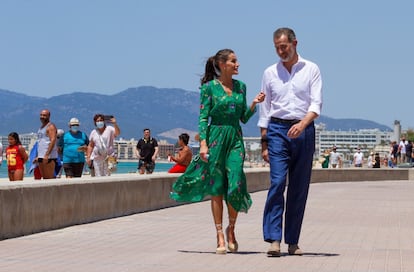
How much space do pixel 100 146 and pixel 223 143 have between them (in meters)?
10.4

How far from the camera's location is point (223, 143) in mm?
10883

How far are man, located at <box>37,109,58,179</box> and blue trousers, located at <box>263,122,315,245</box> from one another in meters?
9.12

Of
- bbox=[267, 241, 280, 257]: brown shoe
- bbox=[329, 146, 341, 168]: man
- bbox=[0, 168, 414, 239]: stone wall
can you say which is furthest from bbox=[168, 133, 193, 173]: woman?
bbox=[329, 146, 341, 168]: man

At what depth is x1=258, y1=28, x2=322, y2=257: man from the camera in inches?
411

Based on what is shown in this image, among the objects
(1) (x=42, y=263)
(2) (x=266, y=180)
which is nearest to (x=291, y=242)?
(1) (x=42, y=263)

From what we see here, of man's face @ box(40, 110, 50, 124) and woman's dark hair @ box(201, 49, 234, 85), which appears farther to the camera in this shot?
man's face @ box(40, 110, 50, 124)

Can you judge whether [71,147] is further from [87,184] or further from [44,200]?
[44,200]

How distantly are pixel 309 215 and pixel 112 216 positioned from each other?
2.96m

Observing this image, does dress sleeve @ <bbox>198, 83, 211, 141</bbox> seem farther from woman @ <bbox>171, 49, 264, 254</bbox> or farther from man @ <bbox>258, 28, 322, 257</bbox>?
man @ <bbox>258, 28, 322, 257</bbox>

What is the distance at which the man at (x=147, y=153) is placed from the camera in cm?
2638

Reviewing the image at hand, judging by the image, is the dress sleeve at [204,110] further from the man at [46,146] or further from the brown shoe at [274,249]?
the man at [46,146]

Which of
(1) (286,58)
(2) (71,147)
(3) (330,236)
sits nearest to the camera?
(1) (286,58)

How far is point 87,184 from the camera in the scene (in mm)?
14711

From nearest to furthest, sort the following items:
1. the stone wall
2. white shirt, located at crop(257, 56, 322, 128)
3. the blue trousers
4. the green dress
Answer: the blue trousers → white shirt, located at crop(257, 56, 322, 128) → the green dress → the stone wall
